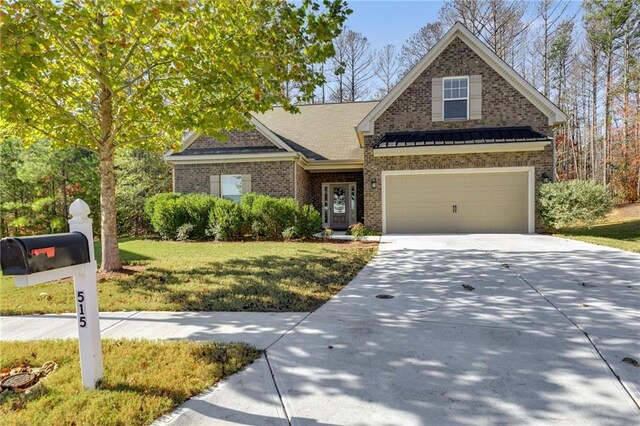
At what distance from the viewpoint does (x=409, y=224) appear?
47.9ft

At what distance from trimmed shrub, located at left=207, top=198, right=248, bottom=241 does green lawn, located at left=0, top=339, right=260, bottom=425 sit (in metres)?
9.44

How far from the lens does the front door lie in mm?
17438

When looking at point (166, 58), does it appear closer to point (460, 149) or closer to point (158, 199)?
point (158, 199)

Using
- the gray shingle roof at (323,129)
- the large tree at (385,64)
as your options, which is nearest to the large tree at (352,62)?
the large tree at (385,64)

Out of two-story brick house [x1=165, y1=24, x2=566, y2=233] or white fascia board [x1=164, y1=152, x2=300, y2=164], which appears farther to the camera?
white fascia board [x1=164, y1=152, x2=300, y2=164]

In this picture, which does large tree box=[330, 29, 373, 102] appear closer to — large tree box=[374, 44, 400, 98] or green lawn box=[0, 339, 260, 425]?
large tree box=[374, 44, 400, 98]

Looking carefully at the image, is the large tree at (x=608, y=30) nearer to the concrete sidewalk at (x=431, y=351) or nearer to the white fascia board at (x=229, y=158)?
the white fascia board at (x=229, y=158)

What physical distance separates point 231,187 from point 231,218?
2.85m

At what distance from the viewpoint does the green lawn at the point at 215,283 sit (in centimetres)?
523

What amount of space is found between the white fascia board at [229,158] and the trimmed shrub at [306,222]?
3026 millimetres

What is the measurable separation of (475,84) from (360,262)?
9482mm

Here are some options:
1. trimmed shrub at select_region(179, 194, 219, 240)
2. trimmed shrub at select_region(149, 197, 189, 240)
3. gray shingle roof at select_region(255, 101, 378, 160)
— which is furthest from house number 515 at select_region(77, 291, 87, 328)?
gray shingle roof at select_region(255, 101, 378, 160)

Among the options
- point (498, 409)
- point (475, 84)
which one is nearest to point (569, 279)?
point (498, 409)

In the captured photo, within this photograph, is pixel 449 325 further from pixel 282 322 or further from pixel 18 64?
pixel 18 64
